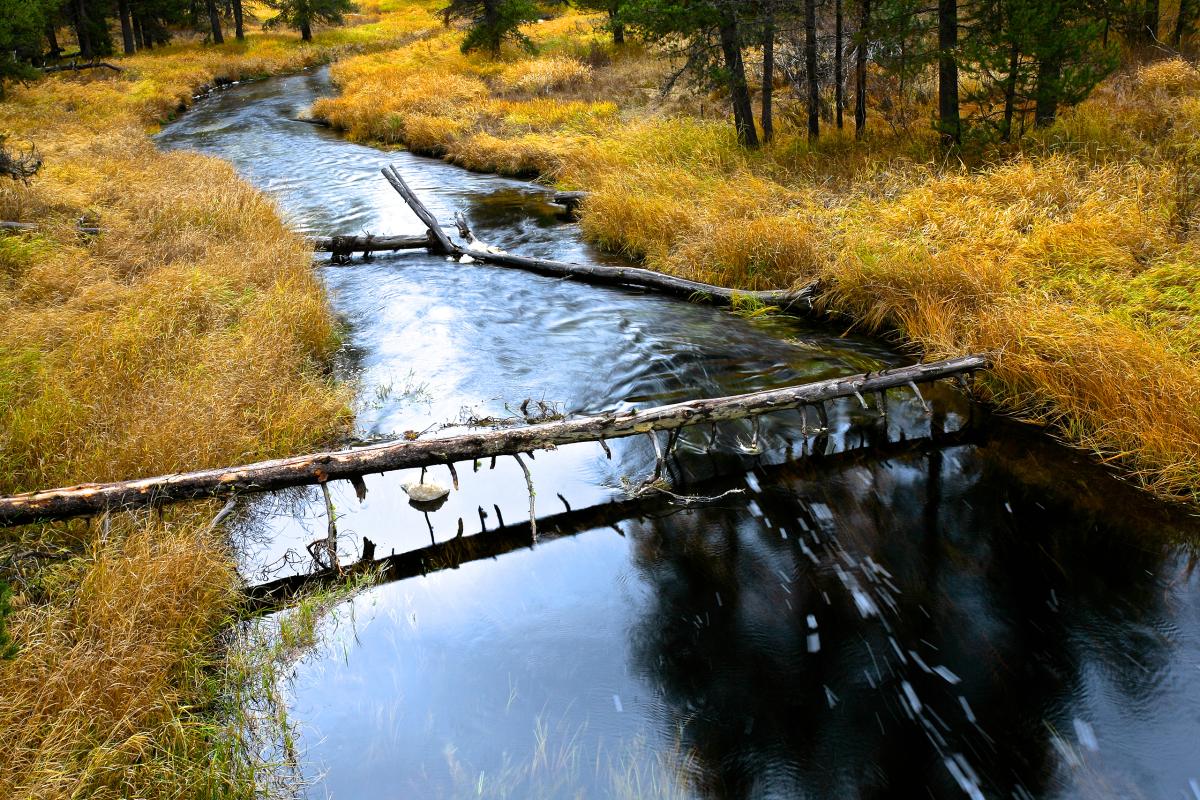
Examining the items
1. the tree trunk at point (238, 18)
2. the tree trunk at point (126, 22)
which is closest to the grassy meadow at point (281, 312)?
the tree trunk at point (126, 22)

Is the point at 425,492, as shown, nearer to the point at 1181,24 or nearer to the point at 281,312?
the point at 281,312

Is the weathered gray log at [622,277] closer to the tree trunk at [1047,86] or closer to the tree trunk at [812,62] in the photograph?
the tree trunk at [1047,86]

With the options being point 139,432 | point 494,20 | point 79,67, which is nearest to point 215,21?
point 79,67

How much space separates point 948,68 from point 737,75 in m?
3.60

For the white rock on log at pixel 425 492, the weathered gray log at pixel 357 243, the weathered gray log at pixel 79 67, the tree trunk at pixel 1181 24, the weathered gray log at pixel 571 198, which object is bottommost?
the white rock on log at pixel 425 492

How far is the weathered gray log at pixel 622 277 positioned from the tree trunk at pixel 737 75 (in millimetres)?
4943

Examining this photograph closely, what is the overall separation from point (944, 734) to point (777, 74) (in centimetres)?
1775

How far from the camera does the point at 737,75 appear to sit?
1374 centimetres

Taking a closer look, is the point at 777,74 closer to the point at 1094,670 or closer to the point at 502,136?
the point at 502,136

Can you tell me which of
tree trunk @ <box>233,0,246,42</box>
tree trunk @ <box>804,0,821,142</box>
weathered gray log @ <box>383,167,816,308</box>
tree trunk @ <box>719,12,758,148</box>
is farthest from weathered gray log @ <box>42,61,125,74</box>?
tree trunk @ <box>804,0,821,142</box>

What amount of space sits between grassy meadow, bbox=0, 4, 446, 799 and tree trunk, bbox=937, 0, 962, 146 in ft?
30.4

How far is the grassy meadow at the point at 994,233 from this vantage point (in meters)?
6.62

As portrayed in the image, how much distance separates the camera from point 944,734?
4.09 metres

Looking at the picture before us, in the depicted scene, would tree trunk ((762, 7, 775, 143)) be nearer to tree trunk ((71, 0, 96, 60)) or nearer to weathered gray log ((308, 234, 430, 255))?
weathered gray log ((308, 234, 430, 255))
